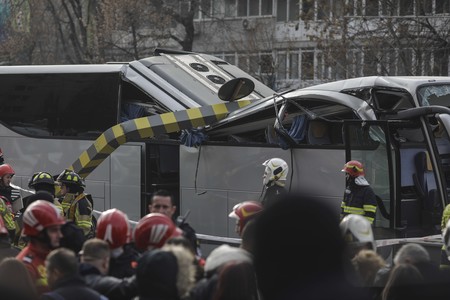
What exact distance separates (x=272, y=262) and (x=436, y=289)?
126 cm

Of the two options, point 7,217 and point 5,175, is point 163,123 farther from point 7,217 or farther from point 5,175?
point 7,217

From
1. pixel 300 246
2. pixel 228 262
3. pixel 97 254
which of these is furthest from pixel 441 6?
pixel 300 246

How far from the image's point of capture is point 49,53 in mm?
44938

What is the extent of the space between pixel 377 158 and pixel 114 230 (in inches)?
250

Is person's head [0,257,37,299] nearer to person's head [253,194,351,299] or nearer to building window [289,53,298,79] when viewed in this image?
person's head [253,194,351,299]

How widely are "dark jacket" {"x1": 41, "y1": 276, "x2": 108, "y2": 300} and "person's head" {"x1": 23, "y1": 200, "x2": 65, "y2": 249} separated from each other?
108 centimetres

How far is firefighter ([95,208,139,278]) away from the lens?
7.04 meters

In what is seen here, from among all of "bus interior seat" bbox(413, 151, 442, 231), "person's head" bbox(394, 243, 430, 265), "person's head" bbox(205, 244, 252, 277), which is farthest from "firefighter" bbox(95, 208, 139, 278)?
"bus interior seat" bbox(413, 151, 442, 231)

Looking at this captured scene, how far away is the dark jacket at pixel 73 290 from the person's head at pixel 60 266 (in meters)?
0.04

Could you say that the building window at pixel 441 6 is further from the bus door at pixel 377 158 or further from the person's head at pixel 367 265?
the person's head at pixel 367 265

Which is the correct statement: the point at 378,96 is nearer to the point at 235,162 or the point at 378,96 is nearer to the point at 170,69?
the point at 235,162

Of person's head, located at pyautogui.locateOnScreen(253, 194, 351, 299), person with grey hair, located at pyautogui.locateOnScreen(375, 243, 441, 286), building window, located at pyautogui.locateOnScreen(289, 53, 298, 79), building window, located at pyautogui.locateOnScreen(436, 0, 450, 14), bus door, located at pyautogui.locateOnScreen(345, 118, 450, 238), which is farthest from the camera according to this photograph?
building window, located at pyautogui.locateOnScreen(289, 53, 298, 79)

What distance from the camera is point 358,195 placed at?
39.3 ft

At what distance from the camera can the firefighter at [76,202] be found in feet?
37.9
